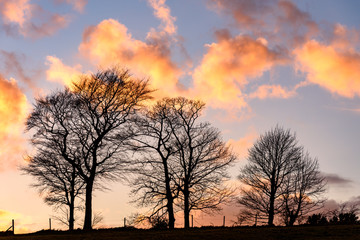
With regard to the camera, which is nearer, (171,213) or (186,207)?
(171,213)

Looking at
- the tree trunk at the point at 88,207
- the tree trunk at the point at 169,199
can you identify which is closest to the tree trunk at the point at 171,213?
the tree trunk at the point at 169,199

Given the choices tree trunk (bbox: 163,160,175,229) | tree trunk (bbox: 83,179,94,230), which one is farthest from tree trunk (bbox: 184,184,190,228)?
tree trunk (bbox: 83,179,94,230)

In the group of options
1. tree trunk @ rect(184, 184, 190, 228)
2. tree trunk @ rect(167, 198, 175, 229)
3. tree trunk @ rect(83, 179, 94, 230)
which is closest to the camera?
tree trunk @ rect(83, 179, 94, 230)

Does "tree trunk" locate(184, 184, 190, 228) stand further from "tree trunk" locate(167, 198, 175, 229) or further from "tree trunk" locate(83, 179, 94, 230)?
"tree trunk" locate(83, 179, 94, 230)

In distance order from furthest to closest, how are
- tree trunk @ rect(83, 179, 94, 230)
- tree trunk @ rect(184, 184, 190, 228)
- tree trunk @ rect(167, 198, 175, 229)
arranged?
tree trunk @ rect(184, 184, 190, 228)
tree trunk @ rect(167, 198, 175, 229)
tree trunk @ rect(83, 179, 94, 230)

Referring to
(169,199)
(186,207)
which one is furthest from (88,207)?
(186,207)

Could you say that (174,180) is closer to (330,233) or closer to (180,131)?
(180,131)

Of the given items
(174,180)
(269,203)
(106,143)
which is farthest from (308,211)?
(106,143)

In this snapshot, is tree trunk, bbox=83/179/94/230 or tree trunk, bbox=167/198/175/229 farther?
tree trunk, bbox=167/198/175/229

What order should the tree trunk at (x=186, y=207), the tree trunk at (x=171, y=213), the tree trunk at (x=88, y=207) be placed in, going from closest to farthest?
the tree trunk at (x=88, y=207) < the tree trunk at (x=171, y=213) < the tree trunk at (x=186, y=207)

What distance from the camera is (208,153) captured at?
40000 millimetres

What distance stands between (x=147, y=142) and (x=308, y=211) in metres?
21.3

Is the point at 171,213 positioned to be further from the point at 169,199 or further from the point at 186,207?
the point at 186,207

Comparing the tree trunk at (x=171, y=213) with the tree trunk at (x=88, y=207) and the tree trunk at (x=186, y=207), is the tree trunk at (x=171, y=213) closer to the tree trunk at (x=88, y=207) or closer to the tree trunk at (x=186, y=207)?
the tree trunk at (x=186, y=207)
